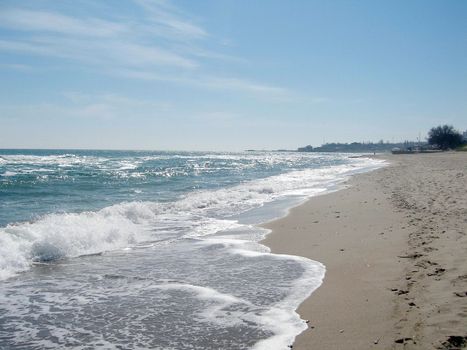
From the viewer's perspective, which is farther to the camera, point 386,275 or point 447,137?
point 447,137

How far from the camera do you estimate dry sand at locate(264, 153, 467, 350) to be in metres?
4.29

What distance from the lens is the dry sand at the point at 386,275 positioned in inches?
169

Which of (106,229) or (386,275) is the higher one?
(386,275)

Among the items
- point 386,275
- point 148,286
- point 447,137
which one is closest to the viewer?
point 386,275

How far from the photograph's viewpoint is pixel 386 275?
6406 mm

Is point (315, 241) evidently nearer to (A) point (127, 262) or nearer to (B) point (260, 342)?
(A) point (127, 262)

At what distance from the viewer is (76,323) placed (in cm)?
513

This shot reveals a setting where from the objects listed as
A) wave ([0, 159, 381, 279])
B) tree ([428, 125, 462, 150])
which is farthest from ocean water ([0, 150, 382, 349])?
tree ([428, 125, 462, 150])

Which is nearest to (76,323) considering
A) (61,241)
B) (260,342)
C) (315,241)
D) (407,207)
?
(260,342)

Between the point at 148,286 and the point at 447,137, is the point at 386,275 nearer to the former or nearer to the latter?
the point at 148,286

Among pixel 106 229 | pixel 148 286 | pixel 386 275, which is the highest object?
pixel 386 275

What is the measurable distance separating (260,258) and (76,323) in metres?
4.10

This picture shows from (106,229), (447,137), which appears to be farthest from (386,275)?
(447,137)

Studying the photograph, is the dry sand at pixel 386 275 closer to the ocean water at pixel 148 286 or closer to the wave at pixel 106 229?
the ocean water at pixel 148 286
